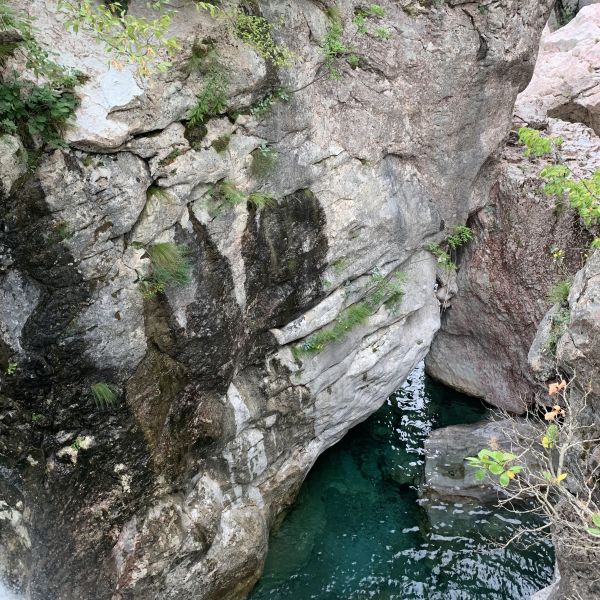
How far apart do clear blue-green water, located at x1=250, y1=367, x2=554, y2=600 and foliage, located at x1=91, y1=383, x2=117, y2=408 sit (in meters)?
3.91

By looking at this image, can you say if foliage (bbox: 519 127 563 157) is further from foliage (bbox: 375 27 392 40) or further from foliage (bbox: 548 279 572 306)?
foliage (bbox: 375 27 392 40)

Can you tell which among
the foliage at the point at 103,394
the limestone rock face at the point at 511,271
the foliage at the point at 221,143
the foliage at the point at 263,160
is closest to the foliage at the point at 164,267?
the foliage at the point at 103,394

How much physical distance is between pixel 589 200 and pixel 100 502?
24.6 feet

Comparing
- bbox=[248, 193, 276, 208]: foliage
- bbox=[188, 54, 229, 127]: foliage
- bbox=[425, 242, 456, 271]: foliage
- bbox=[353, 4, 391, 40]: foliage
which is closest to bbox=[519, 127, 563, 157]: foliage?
bbox=[425, 242, 456, 271]: foliage

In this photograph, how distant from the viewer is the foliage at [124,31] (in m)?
4.52

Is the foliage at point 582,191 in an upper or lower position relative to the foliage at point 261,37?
lower

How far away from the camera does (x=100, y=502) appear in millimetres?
6227

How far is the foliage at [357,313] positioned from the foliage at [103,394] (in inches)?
107

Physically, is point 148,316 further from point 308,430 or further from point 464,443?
point 464,443

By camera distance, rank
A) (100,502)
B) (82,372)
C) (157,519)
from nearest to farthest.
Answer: (82,372) → (100,502) → (157,519)

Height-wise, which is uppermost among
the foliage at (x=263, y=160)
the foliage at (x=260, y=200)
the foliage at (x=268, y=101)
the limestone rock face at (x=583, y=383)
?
the foliage at (x=268, y=101)

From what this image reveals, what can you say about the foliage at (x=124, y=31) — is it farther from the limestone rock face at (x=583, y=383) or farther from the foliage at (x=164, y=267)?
the limestone rock face at (x=583, y=383)

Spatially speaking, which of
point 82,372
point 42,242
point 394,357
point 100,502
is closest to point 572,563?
point 394,357

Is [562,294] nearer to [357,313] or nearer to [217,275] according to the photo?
[357,313]
